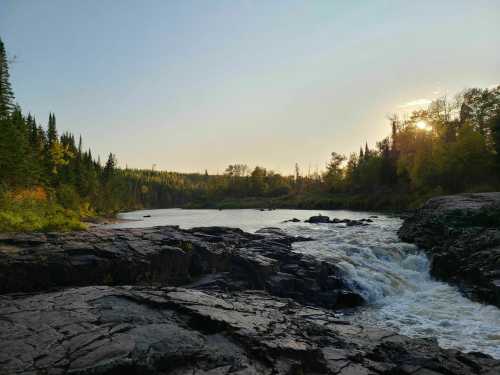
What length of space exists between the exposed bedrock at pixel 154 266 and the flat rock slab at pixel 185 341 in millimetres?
2107

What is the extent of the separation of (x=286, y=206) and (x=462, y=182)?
5429 cm

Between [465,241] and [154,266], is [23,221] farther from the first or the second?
[465,241]

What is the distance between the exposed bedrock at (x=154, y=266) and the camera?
438 inches

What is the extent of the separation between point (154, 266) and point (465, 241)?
1845 cm

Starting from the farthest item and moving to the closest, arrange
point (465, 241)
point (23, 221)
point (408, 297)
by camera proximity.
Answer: point (23, 221) < point (465, 241) < point (408, 297)

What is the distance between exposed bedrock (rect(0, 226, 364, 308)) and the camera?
1112cm

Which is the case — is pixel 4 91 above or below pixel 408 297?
above

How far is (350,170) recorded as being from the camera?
354 ft

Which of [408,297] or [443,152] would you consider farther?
[443,152]

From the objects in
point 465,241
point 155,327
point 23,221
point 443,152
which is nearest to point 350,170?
point 443,152

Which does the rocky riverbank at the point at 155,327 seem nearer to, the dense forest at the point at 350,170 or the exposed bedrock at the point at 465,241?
the exposed bedrock at the point at 465,241

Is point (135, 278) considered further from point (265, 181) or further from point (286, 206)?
point (265, 181)

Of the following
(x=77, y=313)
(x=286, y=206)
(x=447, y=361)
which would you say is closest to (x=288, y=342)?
(x=447, y=361)

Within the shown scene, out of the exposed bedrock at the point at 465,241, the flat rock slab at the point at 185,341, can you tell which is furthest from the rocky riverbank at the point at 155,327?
the exposed bedrock at the point at 465,241
